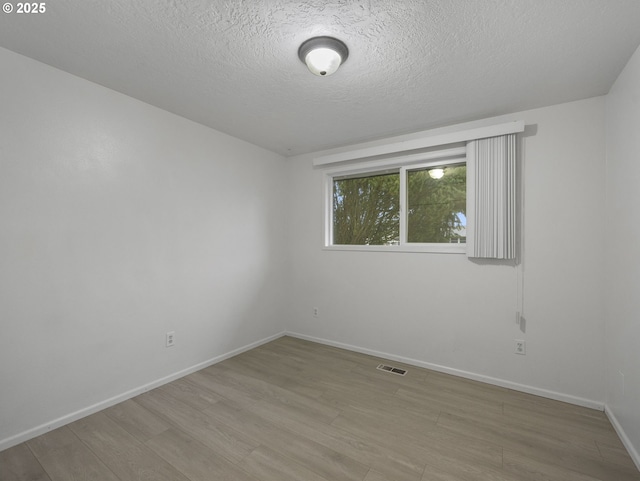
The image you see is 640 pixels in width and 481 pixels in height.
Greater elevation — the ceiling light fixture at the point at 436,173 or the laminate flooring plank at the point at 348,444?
the ceiling light fixture at the point at 436,173

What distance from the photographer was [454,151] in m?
2.88

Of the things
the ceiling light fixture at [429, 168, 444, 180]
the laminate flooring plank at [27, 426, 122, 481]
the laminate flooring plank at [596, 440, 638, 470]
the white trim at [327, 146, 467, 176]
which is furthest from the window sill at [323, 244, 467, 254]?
the laminate flooring plank at [27, 426, 122, 481]

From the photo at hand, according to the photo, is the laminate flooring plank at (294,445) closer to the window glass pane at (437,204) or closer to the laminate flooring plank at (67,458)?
the laminate flooring plank at (67,458)

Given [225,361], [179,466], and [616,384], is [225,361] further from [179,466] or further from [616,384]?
[616,384]

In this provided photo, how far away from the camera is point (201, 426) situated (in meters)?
2.02

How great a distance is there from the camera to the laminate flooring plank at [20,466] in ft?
5.14

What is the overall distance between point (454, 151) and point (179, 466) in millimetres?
3246

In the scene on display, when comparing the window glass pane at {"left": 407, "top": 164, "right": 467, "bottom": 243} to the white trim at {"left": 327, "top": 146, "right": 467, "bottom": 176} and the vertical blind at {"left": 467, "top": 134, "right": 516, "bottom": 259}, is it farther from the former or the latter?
the vertical blind at {"left": 467, "top": 134, "right": 516, "bottom": 259}

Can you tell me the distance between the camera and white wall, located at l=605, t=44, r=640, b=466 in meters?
1.75

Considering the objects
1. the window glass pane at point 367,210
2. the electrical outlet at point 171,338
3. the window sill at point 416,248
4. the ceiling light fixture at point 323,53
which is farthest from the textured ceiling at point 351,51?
the electrical outlet at point 171,338

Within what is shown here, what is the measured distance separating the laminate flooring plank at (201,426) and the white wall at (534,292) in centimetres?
181

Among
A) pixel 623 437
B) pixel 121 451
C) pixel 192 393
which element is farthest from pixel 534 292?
pixel 121 451

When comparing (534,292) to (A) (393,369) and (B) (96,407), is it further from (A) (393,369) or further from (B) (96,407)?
(B) (96,407)

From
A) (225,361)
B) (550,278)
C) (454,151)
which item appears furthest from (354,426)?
(454,151)
